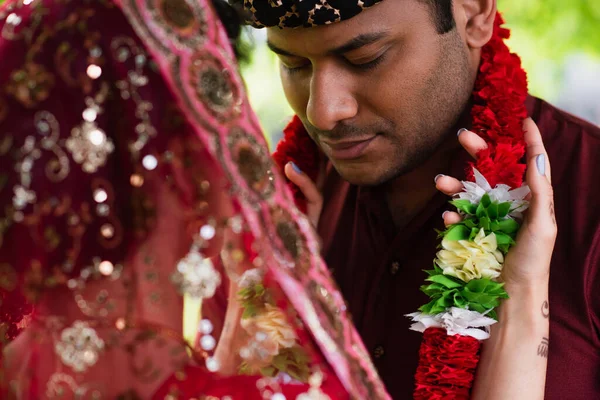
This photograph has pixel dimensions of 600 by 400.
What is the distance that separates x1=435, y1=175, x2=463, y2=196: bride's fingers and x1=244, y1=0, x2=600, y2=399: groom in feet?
0.07

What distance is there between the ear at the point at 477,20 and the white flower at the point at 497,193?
0.50 meters

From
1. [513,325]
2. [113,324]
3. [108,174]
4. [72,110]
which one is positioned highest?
[72,110]

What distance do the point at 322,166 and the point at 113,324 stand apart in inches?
61.6

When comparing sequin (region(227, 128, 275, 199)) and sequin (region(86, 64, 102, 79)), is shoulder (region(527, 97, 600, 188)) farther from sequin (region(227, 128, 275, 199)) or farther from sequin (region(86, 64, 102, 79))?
sequin (region(86, 64, 102, 79))

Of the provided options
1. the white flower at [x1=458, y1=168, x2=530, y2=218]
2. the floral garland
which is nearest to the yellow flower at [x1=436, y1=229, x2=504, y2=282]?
the floral garland

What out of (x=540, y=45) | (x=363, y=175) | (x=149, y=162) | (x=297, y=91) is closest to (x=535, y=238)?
(x=363, y=175)

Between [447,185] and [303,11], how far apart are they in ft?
2.03

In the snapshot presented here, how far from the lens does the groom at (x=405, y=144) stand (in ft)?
6.73

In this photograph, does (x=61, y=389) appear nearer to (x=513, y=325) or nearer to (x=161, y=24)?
(x=161, y=24)

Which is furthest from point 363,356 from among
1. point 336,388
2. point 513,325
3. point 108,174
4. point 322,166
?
point 322,166

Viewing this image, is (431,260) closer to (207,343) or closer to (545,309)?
(545,309)

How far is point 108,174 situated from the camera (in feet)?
4.63

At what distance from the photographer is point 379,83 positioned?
7.23 ft

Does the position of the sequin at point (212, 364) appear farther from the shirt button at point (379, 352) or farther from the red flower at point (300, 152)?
the red flower at point (300, 152)
